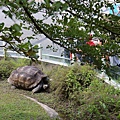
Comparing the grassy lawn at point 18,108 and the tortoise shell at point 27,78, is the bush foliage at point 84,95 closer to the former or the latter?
the grassy lawn at point 18,108

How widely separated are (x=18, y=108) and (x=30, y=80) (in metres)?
1.23

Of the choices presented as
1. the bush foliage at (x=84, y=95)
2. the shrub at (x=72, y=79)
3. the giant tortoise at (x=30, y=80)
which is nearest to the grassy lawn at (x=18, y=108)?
the giant tortoise at (x=30, y=80)

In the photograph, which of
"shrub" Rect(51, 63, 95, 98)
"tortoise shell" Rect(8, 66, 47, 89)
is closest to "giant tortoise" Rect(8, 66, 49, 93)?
"tortoise shell" Rect(8, 66, 47, 89)

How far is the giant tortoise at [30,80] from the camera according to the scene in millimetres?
5183

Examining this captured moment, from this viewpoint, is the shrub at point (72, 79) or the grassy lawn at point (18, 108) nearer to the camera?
the grassy lawn at point (18, 108)

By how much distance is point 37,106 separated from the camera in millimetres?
4188

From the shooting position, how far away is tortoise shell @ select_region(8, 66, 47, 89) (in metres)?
5.21

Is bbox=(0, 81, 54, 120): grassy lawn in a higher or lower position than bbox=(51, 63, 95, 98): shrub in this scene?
lower

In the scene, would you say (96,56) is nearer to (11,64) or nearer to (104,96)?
(104,96)

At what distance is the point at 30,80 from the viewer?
529 cm

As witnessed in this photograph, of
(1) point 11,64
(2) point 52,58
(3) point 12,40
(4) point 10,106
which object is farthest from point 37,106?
(3) point 12,40

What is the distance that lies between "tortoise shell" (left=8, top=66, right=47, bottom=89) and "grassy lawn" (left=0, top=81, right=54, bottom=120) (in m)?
0.18

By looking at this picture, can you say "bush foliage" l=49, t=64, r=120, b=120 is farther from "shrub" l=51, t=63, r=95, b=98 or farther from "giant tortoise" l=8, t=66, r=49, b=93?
"giant tortoise" l=8, t=66, r=49, b=93

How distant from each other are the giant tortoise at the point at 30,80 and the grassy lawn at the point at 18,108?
0.57 ft
